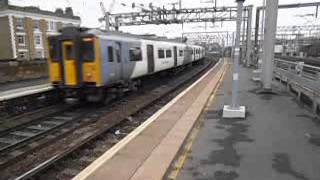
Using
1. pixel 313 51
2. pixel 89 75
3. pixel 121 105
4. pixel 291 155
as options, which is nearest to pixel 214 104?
pixel 121 105

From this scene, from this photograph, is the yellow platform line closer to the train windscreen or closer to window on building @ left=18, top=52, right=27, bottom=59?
the train windscreen

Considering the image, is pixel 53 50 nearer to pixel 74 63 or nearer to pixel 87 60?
pixel 74 63

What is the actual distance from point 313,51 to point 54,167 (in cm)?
6121

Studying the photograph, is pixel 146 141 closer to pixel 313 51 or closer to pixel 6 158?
pixel 6 158

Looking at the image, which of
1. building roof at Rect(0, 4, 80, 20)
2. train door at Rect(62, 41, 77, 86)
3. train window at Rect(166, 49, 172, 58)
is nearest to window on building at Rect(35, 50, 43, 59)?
building roof at Rect(0, 4, 80, 20)

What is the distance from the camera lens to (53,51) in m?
12.2

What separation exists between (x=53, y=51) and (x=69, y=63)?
948 mm

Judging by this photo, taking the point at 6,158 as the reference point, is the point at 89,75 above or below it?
above

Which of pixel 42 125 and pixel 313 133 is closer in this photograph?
pixel 313 133

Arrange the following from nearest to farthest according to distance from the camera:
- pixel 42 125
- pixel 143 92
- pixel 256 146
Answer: pixel 256 146
pixel 42 125
pixel 143 92

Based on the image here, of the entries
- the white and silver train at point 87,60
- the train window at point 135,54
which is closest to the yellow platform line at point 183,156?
the white and silver train at point 87,60

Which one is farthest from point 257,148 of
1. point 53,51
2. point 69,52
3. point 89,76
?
point 53,51

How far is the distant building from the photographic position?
1932 inches

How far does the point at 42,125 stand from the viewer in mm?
9797
